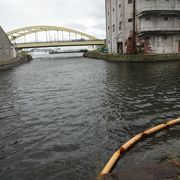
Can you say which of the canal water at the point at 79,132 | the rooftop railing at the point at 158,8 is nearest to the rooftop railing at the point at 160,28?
the rooftop railing at the point at 158,8

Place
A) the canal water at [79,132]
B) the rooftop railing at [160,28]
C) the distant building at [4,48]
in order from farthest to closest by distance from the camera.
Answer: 1. the distant building at [4,48]
2. the rooftop railing at [160,28]
3. the canal water at [79,132]

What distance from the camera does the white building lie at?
56219 mm

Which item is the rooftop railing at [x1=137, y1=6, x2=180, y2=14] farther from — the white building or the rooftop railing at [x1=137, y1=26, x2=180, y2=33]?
the rooftop railing at [x1=137, y1=26, x2=180, y2=33]

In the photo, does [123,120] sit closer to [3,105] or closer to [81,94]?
[81,94]

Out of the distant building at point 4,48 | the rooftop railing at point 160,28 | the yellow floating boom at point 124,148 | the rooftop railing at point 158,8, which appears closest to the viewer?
the yellow floating boom at point 124,148

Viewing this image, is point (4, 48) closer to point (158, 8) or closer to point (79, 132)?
point (158, 8)

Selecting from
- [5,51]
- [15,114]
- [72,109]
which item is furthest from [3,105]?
[5,51]

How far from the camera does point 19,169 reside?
8609mm

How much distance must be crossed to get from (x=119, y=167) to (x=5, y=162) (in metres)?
4.49

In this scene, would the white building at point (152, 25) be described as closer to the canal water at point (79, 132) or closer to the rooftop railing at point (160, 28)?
the rooftop railing at point (160, 28)

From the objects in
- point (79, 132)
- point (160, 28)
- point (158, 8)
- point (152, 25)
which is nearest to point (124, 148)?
point (79, 132)

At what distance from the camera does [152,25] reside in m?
56.6

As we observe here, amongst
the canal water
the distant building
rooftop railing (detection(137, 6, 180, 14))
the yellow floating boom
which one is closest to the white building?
rooftop railing (detection(137, 6, 180, 14))

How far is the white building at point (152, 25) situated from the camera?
184 ft
